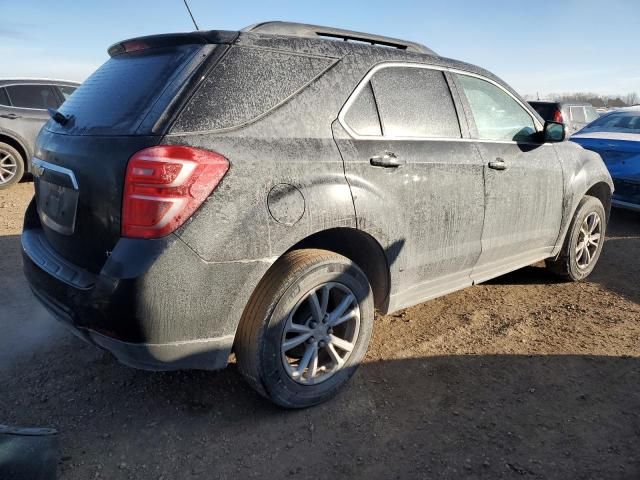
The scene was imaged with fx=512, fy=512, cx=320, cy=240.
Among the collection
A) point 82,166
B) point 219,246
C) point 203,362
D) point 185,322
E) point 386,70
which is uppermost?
point 386,70

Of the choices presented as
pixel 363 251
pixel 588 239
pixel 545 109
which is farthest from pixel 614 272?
pixel 545 109

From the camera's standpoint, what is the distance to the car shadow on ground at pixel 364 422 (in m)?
2.36

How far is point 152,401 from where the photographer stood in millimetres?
2801

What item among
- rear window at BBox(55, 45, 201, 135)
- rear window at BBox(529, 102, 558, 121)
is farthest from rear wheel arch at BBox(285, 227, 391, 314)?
rear window at BBox(529, 102, 558, 121)

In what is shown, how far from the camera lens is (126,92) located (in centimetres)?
243

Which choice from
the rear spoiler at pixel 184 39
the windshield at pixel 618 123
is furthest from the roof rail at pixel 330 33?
the windshield at pixel 618 123

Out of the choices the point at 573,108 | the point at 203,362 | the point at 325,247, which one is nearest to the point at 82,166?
the point at 203,362

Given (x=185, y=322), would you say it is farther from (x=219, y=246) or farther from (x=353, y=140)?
(x=353, y=140)

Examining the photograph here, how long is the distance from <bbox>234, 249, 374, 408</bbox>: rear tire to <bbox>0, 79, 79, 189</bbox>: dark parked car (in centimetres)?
721

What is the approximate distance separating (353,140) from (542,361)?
6.34 ft

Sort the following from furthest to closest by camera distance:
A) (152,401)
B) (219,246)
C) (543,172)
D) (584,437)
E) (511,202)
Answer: (543,172), (511,202), (152,401), (584,437), (219,246)

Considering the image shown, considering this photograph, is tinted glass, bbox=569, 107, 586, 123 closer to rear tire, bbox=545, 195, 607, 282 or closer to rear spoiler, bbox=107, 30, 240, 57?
rear tire, bbox=545, 195, 607, 282

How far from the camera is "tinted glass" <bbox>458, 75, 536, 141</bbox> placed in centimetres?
351

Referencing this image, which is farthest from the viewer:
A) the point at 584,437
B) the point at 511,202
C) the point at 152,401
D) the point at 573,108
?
the point at 573,108
